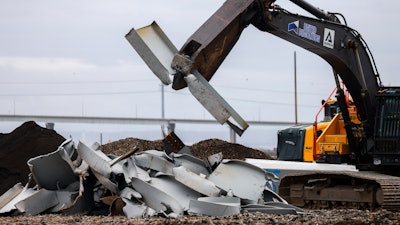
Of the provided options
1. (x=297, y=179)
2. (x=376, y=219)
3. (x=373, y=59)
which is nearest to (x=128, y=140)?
(x=297, y=179)

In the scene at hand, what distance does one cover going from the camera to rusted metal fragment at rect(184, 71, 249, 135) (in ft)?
39.7

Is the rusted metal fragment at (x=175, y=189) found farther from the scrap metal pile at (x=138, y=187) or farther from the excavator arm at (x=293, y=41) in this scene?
the excavator arm at (x=293, y=41)

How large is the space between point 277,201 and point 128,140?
26.5 feet

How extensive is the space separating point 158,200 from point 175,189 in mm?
488

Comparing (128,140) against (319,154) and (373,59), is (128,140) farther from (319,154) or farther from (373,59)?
(373,59)

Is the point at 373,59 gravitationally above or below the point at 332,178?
above

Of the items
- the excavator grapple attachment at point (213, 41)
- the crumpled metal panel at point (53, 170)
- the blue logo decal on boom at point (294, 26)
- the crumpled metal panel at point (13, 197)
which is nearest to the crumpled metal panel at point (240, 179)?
the excavator grapple attachment at point (213, 41)

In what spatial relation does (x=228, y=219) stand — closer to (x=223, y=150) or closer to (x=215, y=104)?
(x=215, y=104)

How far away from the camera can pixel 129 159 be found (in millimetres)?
12648

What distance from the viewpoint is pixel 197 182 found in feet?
39.6

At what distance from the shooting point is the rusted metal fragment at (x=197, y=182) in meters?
12.0

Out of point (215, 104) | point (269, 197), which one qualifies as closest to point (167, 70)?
point (215, 104)

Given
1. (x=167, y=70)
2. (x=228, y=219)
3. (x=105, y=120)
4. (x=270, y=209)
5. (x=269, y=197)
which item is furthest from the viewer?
(x=105, y=120)

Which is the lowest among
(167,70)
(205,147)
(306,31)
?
(205,147)
